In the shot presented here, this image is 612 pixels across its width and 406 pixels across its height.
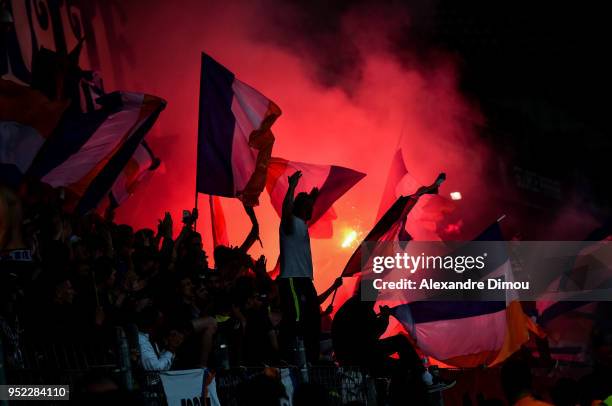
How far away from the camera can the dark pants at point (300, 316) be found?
6918 mm

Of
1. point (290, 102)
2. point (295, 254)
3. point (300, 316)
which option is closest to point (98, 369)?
point (300, 316)

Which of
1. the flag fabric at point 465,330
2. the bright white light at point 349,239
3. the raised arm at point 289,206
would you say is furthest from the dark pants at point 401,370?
the bright white light at point 349,239

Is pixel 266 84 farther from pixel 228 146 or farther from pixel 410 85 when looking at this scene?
pixel 228 146

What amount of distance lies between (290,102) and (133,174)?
193 inches

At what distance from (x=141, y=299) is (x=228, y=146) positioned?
9.65 ft

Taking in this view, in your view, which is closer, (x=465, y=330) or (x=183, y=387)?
(x=183, y=387)

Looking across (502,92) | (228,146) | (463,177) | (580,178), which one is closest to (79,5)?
(228,146)

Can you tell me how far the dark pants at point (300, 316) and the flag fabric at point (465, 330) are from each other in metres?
2.69

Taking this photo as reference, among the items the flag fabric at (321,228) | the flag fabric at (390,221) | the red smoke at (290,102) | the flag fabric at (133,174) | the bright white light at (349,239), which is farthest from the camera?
the bright white light at (349,239)

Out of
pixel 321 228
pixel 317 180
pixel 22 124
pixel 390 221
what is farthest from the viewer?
pixel 321 228

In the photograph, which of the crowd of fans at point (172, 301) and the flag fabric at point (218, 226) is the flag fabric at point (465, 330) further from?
the crowd of fans at point (172, 301)

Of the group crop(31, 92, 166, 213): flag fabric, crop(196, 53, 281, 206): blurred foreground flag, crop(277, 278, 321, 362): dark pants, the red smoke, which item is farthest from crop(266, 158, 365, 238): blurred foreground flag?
crop(277, 278, 321, 362): dark pants

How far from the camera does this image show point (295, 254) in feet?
23.6

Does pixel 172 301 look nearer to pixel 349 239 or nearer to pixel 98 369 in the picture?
pixel 98 369
